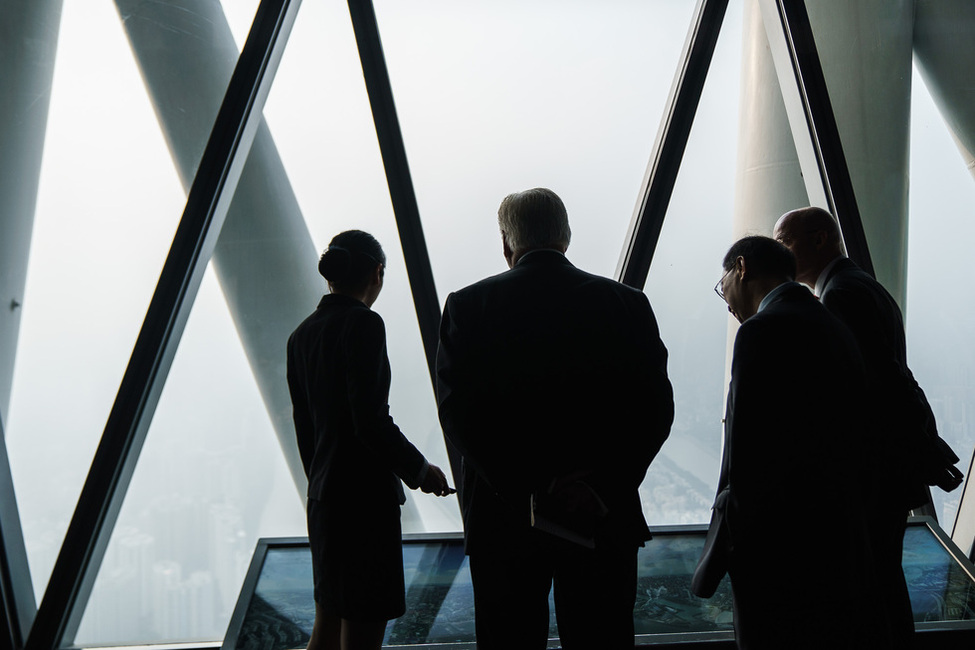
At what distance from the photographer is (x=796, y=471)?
1.52 metres

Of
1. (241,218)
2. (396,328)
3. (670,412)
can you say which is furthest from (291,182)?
(670,412)

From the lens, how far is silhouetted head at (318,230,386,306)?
6.29ft

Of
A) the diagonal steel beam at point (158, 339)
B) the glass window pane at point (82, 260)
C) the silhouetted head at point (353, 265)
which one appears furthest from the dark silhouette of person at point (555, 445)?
the glass window pane at point (82, 260)

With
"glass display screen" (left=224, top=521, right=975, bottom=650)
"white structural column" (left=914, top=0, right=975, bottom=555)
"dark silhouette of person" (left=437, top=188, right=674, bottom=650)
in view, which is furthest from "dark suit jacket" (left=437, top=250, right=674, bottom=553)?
"white structural column" (left=914, top=0, right=975, bottom=555)

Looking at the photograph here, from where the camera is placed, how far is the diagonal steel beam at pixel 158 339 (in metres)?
2.65

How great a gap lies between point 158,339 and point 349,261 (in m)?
1.26

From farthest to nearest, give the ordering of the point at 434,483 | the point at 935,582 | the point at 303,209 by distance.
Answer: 1. the point at 303,209
2. the point at 935,582
3. the point at 434,483

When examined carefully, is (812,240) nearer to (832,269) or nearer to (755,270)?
(832,269)

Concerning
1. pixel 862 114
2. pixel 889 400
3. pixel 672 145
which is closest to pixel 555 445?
pixel 889 400

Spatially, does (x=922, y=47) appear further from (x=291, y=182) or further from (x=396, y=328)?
(x=291, y=182)

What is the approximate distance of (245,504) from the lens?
3121mm

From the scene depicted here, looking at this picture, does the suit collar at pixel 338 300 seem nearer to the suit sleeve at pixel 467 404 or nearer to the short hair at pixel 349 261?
the short hair at pixel 349 261

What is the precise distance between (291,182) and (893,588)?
2.65 metres

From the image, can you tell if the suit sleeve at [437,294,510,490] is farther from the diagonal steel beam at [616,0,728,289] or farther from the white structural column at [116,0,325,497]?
Result: the white structural column at [116,0,325,497]
